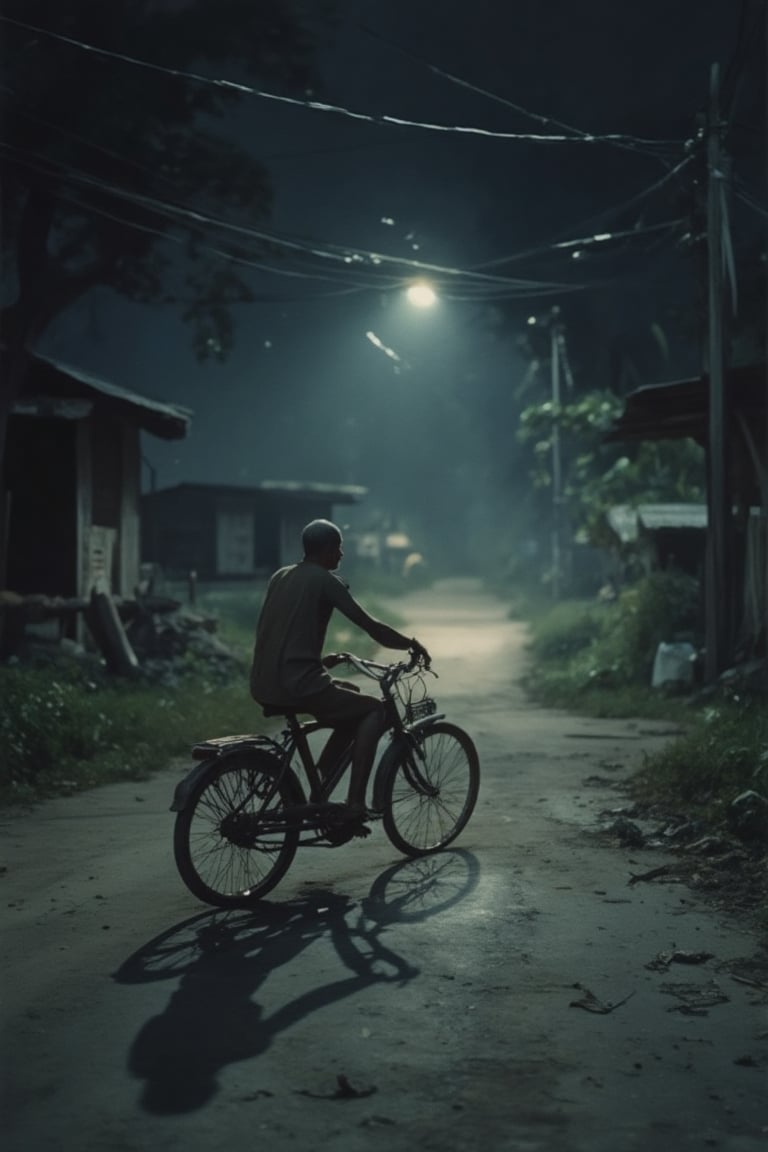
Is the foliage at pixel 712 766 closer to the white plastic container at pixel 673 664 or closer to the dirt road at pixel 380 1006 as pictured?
the dirt road at pixel 380 1006

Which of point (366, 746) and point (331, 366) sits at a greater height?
point (331, 366)

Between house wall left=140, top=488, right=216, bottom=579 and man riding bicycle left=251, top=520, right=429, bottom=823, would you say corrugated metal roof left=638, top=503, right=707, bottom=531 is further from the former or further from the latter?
man riding bicycle left=251, top=520, right=429, bottom=823

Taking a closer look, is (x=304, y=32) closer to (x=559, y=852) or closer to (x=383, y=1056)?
(x=559, y=852)

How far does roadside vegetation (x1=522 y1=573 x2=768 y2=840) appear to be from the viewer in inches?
361

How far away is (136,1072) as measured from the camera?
4.07m

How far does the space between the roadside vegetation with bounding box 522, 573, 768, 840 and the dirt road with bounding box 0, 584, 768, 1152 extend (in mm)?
1533

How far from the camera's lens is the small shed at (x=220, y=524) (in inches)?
1535

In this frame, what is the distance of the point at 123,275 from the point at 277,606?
1646 cm

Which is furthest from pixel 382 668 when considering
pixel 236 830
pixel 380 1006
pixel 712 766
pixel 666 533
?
pixel 666 533

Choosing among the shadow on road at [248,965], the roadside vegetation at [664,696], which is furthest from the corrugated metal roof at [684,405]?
the shadow on road at [248,965]

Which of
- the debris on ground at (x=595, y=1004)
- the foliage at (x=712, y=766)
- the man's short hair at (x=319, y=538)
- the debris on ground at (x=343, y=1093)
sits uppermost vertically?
the man's short hair at (x=319, y=538)

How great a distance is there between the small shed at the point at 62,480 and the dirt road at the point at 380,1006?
11734mm

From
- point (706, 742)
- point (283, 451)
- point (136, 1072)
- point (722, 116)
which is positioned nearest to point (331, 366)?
point (283, 451)

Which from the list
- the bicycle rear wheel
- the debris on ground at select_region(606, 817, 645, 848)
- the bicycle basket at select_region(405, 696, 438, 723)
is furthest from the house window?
the bicycle rear wheel
